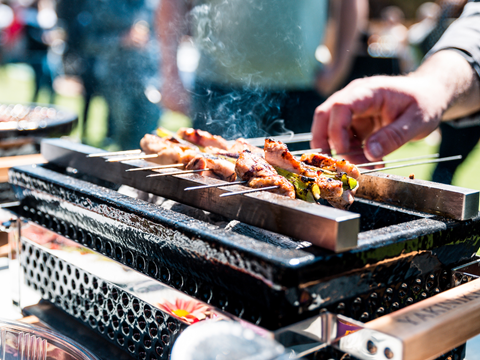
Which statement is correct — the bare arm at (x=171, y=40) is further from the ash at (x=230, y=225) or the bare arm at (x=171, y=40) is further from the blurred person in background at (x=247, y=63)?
the ash at (x=230, y=225)

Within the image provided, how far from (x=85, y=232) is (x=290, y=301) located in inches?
33.3

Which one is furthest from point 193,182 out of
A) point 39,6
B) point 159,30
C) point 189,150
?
point 39,6

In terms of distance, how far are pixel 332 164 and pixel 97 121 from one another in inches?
502

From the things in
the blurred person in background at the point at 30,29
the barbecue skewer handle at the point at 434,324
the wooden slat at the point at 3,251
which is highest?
the blurred person in background at the point at 30,29

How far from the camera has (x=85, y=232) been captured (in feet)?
4.91

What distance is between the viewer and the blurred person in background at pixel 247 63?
265 cm

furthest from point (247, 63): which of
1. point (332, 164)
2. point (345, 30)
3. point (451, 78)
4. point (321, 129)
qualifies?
point (332, 164)

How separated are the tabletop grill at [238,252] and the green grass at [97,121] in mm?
2618

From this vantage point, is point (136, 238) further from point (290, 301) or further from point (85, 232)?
point (290, 301)

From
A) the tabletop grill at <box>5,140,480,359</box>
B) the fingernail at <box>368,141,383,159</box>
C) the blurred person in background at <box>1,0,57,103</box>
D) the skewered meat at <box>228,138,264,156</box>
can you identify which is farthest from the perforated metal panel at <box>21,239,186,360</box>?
the blurred person in background at <box>1,0,57,103</box>

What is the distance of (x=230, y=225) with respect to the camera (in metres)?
1.41

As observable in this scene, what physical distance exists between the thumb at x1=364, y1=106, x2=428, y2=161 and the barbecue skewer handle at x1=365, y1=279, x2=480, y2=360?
0.86m

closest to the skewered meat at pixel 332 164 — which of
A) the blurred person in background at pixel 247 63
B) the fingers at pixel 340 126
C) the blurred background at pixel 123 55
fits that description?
the fingers at pixel 340 126

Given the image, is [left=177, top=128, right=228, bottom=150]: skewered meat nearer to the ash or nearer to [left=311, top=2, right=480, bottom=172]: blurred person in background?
the ash
